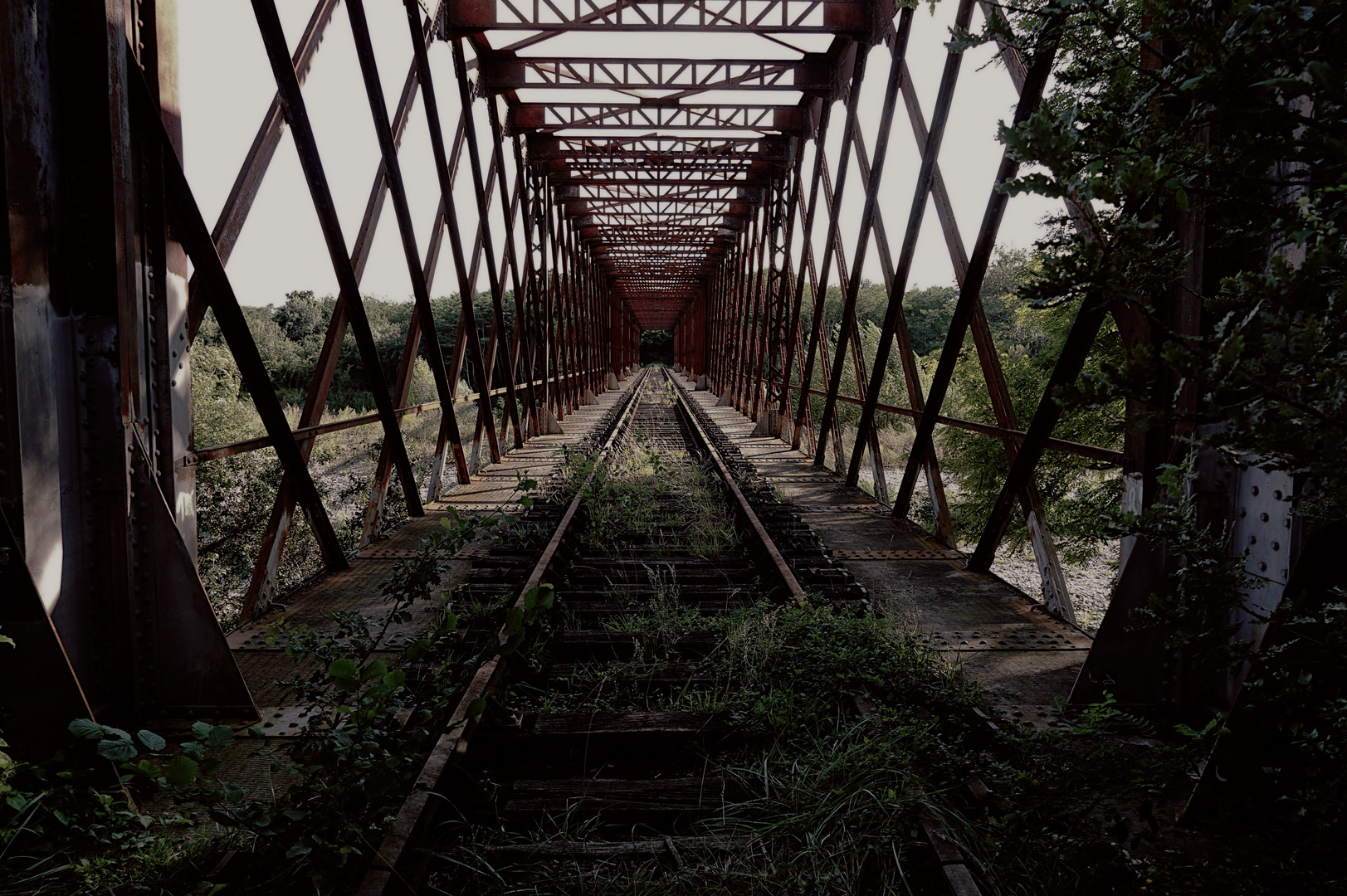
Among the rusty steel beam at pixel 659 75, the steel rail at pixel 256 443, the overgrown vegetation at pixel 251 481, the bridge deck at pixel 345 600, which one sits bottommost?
the overgrown vegetation at pixel 251 481

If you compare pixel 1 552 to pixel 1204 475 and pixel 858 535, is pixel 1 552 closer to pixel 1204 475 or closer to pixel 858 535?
pixel 1204 475

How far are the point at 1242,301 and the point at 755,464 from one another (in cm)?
917

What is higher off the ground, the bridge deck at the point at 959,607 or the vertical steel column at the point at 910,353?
the vertical steel column at the point at 910,353

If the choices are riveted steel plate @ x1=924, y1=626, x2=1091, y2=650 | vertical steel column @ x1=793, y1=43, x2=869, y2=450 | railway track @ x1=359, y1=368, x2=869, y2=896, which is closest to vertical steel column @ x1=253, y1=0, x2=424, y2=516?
railway track @ x1=359, y1=368, x2=869, y2=896

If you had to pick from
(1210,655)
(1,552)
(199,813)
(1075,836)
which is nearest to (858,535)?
(1075,836)

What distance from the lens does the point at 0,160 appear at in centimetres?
253

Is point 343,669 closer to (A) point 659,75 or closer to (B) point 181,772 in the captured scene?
(B) point 181,772

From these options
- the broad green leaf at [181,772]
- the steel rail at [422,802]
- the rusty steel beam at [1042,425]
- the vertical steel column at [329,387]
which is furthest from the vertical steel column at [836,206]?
the broad green leaf at [181,772]

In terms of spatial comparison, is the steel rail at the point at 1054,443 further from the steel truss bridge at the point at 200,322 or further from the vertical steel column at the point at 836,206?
the vertical steel column at the point at 836,206

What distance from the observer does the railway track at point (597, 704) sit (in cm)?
210

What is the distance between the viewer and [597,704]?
3.06 meters

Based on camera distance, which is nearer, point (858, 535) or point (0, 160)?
point (0, 160)

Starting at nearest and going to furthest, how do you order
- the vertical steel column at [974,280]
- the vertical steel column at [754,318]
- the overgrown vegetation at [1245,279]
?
the overgrown vegetation at [1245,279] < the vertical steel column at [974,280] < the vertical steel column at [754,318]

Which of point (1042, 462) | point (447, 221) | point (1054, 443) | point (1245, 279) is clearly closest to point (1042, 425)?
point (1054, 443)
